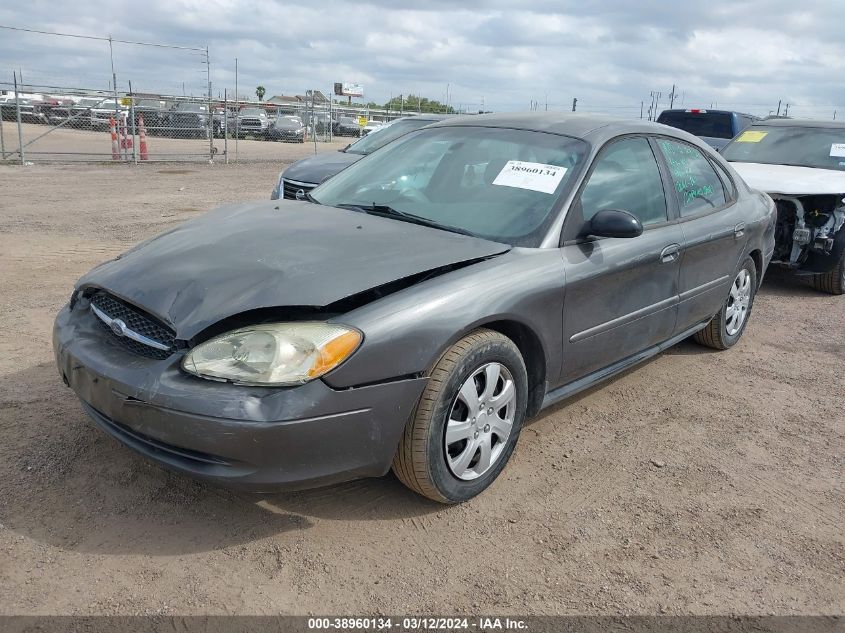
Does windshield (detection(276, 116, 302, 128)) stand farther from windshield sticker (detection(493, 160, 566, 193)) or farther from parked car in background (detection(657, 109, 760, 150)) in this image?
windshield sticker (detection(493, 160, 566, 193))

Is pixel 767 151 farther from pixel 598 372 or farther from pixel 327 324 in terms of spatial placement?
pixel 327 324

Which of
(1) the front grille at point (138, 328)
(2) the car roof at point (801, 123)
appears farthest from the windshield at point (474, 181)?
(2) the car roof at point (801, 123)

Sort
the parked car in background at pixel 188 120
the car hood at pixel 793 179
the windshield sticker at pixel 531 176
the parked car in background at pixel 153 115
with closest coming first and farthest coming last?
the windshield sticker at pixel 531 176, the car hood at pixel 793 179, the parked car in background at pixel 153 115, the parked car in background at pixel 188 120

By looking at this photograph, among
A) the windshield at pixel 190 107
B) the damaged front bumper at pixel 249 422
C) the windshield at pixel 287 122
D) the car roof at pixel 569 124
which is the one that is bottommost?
the damaged front bumper at pixel 249 422

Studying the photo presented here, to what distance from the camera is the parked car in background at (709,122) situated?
1296 cm

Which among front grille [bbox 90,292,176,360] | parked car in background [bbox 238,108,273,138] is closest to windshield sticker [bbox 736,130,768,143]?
front grille [bbox 90,292,176,360]

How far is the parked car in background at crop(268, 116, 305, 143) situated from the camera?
29.3 m

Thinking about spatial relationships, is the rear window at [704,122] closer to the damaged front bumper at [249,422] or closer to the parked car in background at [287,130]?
the damaged front bumper at [249,422]

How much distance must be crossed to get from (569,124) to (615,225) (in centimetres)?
88

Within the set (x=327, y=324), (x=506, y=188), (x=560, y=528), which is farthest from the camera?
(x=506, y=188)

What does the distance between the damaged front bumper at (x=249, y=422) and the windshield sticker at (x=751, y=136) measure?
294 inches

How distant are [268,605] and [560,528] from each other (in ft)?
4.01

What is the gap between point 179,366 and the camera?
2535 millimetres

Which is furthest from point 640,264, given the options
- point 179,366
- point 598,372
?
point 179,366
